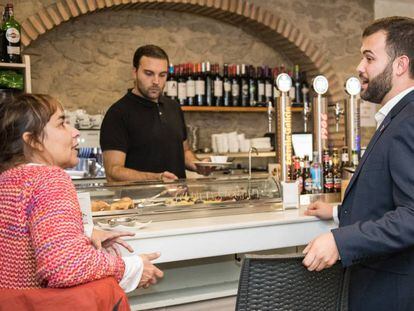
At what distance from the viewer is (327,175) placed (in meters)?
2.73

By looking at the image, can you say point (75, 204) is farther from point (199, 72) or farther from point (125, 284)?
point (199, 72)

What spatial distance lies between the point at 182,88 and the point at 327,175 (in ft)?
8.21

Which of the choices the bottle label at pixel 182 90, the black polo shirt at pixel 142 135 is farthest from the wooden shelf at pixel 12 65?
the bottle label at pixel 182 90

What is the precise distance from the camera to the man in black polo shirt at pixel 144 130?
121 inches

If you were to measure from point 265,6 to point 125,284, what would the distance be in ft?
15.0

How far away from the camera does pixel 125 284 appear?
136 cm

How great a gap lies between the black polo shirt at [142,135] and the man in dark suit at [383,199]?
174 cm

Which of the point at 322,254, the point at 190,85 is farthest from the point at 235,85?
the point at 322,254

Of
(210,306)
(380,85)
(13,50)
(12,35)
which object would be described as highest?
(12,35)

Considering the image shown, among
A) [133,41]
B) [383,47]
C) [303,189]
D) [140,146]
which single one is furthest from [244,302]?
[133,41]

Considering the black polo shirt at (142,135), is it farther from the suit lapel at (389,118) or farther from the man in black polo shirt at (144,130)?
the suit lapel at (389,118)

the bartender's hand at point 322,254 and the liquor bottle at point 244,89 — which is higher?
the liquor bottle at point 244,89

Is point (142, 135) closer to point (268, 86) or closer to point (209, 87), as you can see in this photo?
point (209, 87)

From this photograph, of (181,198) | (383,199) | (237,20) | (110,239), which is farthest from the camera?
(237,20)
